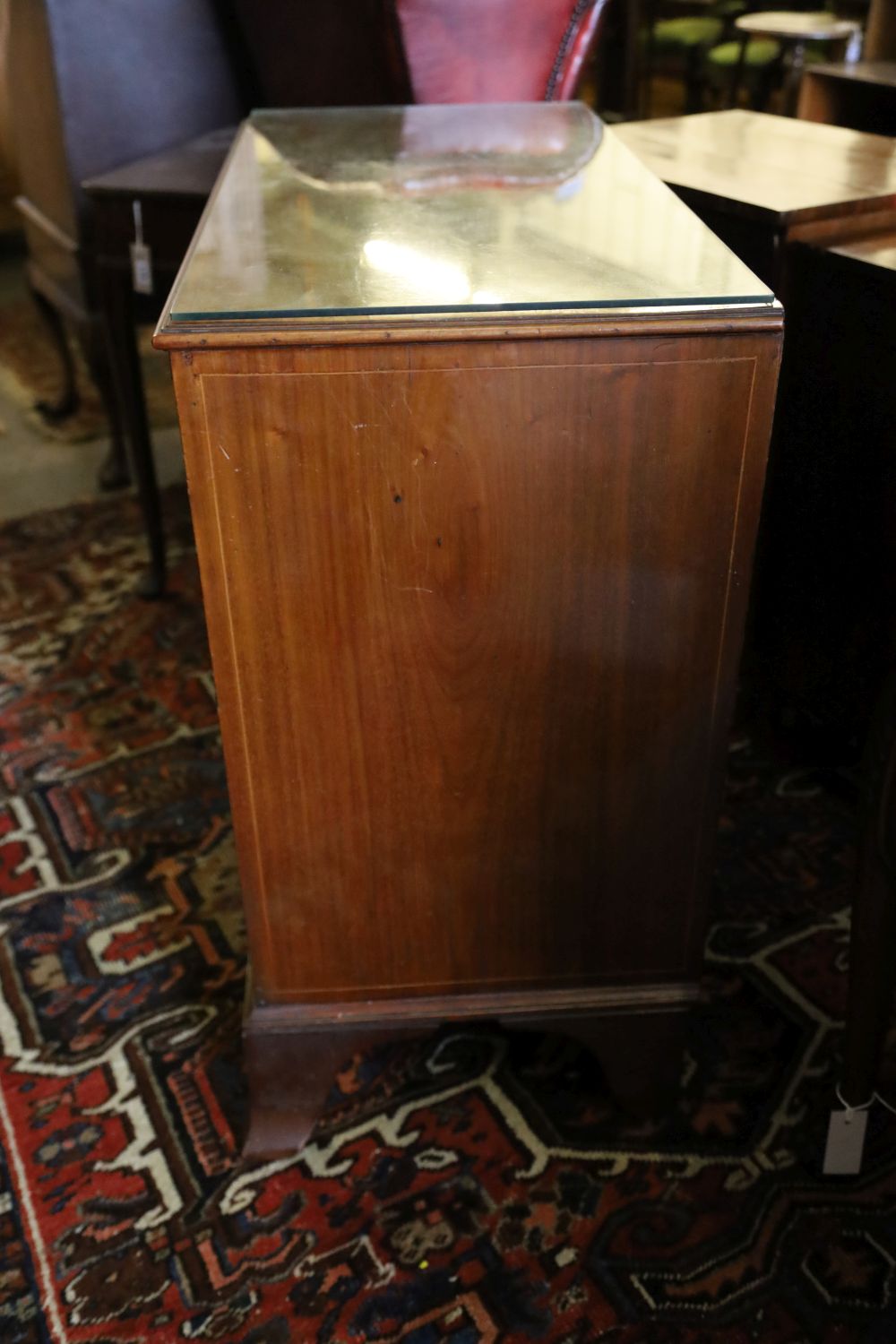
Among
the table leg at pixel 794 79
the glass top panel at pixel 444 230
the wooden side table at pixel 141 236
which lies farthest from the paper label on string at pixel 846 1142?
the table leg at pixel 794 79

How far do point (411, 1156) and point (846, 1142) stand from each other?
0.43m

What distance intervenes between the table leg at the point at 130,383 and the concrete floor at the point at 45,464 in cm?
61

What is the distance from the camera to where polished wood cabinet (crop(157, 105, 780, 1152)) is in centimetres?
85

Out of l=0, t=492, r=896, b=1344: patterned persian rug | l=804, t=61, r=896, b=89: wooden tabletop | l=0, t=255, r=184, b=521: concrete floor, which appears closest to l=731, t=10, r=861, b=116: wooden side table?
l=804, t=61, r=896, b=89: wooden tabletop

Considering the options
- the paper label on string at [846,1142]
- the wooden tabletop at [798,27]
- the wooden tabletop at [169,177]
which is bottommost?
the paper label on string at [846,1142]

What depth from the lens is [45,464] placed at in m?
2.87

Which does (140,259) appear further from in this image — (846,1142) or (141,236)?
(846,1142)

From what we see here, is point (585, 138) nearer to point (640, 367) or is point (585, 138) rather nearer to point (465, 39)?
point (465, 39)

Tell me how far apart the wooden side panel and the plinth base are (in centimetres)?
2

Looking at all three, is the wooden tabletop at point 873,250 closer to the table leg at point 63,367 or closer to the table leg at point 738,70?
the table leg at point 63,367

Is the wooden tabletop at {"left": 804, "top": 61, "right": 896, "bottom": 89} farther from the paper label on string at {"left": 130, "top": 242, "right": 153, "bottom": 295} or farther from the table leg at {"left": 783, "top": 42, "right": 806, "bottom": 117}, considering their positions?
the table leg at {"left": 783, "top": 42, "right": 806, "bottom": 117}

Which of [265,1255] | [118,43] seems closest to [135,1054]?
[265,1255]

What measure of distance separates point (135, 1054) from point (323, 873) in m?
0.44

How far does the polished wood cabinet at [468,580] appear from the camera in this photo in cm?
85
